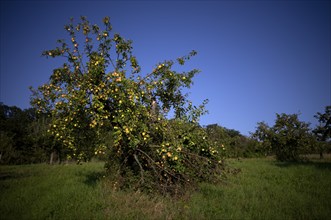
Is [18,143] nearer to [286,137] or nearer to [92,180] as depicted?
[92,180]

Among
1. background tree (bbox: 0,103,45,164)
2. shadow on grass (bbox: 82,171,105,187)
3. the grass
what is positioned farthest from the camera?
background tree (bbox: 0,103,45,164)

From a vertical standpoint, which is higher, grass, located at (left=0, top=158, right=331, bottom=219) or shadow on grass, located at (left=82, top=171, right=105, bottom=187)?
shadow on grass, located at (left=82, top=171, right=105, bottom=187)

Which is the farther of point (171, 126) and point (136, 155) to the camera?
point (136, 155)

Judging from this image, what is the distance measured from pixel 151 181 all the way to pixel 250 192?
5.53 meters

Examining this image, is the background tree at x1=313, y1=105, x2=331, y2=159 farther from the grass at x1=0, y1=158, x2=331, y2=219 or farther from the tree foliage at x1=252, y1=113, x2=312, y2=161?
the grass at x1=0, y1=158, x2=331, y2=219

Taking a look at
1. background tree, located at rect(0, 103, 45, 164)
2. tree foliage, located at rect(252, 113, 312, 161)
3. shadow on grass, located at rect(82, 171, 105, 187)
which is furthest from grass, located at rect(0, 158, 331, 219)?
background tree, located at rect(0, 103, 45, 164)

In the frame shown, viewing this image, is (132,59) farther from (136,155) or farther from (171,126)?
(136,155)

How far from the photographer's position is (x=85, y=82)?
10641 millimetres

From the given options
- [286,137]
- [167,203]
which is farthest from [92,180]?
[286,137]

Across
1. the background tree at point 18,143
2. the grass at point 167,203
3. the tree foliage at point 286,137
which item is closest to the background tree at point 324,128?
the tree foliage at point 286,137

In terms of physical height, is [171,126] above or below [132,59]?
below

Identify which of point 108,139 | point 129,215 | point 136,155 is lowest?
point 129,215

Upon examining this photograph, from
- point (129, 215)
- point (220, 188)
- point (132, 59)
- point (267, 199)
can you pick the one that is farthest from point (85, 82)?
point (267, 199)

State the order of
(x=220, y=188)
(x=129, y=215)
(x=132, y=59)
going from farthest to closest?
1. (x=220, y=188)
2. (x=132, y=59)
3. (x=129, y=215)
